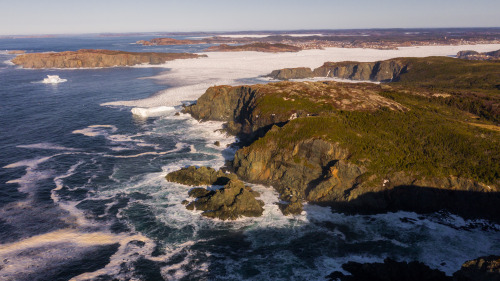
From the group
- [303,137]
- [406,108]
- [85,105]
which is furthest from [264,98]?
[85,105]

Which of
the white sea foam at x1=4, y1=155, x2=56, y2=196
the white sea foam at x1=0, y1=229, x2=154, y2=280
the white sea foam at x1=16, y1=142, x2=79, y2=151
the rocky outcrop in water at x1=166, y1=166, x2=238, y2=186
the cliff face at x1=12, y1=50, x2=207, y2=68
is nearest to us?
the white sea foam at x1=0, y1=229, x2=154, y2=280

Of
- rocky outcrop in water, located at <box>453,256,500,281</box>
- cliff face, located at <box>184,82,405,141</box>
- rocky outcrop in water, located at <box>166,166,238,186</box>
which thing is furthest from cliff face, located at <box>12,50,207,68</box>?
rocky outcrop in water, located at <box>453,256,500,281</box>

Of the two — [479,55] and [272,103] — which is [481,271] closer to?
[272,103]

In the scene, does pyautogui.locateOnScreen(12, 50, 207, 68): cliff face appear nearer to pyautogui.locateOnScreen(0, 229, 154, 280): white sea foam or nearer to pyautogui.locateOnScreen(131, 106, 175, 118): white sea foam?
pyautogui.locateOnScreen(131, 106, 175, 118): white sea foam

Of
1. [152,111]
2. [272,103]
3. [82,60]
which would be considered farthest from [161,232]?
[82,60]

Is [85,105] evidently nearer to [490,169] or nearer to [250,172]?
[250,172]
